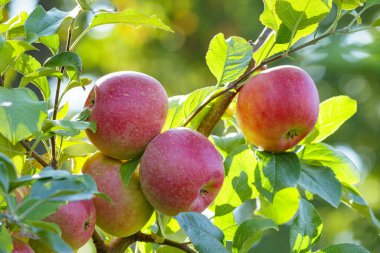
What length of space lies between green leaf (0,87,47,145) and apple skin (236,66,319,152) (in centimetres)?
32

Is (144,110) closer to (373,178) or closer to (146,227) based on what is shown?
(146,227)

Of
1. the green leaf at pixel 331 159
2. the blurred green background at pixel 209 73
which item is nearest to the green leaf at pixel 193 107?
the green leaf at pixel 331 159

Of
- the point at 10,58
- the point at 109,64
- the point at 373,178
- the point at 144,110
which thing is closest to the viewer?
the point at 10,58

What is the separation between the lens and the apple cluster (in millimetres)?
883

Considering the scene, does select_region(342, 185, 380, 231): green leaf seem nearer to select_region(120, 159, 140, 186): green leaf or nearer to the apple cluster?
the apple cluster

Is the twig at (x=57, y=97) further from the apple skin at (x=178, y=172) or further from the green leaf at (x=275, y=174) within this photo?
the green leaf at (x=275, y=174)

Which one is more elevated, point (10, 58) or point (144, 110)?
point (10, 58)

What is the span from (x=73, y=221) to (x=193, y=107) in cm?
21

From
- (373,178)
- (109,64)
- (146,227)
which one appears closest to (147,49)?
(109,64)

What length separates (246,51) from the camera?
0.93 meters

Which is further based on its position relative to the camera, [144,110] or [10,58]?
[144,110]

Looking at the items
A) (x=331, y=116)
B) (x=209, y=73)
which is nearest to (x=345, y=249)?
(x=331, y=116)

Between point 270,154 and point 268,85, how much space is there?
0.09m

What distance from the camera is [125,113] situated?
36.2 inches
